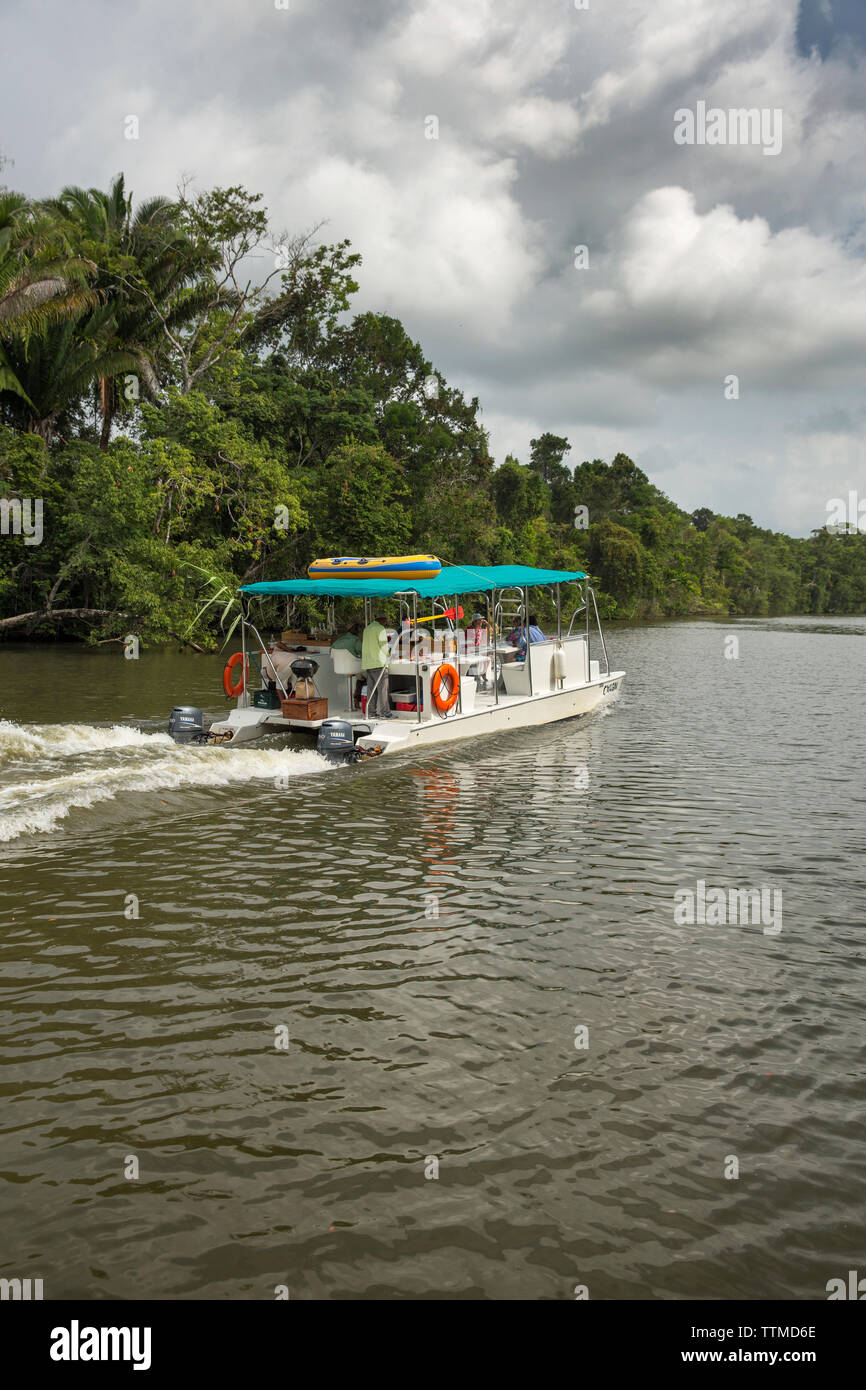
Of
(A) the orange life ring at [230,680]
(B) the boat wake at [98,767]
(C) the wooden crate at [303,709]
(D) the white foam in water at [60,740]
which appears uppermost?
(A) the orange life ring at [230,680]

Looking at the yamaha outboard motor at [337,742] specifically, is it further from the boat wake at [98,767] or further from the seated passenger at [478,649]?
the seated passenger at [478,649]

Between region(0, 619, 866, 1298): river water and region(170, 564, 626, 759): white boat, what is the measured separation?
2.45 metres

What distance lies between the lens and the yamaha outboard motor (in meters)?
13.7

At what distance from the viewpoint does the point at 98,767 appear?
12.1 m

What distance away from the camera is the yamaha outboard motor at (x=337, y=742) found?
13.7m

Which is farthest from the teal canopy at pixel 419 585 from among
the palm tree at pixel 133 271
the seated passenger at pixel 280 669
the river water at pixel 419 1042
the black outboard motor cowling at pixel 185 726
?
the palm tree at pixel 133 271

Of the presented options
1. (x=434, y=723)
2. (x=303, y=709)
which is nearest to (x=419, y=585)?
(x=434, y=723)

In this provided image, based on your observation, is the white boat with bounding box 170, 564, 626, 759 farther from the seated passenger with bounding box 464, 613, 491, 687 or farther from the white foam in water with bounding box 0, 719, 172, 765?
the white foam in water with bounding box 0, 719, 172, 765

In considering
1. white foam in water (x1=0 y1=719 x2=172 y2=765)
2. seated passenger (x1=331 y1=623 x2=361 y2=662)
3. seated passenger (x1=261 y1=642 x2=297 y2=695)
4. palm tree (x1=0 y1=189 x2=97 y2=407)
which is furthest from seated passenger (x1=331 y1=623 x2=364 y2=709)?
palm tree (x1=0 y1=189 x2=97 y2=407)

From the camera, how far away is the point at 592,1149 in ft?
15.7

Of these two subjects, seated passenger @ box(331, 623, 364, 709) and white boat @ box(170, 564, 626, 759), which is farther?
seated passenger @ box(331, 623, 364, 709)

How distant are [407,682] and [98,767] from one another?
5355 millimetres

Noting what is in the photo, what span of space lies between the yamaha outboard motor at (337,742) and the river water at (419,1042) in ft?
5.58

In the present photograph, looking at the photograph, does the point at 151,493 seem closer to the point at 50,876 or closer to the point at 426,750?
the point at 426,750
